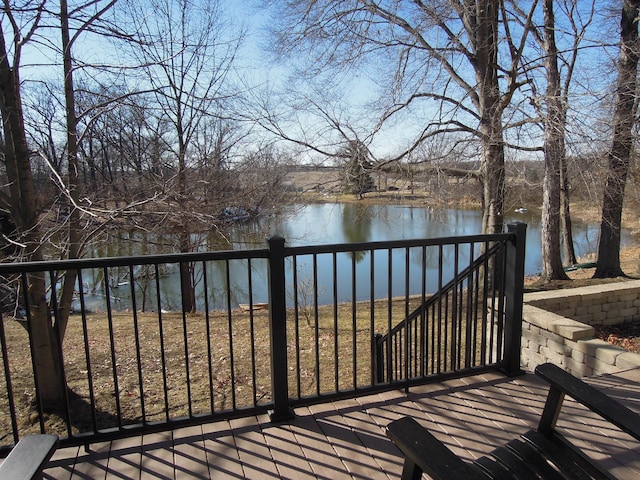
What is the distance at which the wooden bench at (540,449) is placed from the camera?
97cm

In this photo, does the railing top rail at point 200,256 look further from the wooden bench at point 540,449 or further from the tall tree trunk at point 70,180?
the tall tree trunk at point 70,180

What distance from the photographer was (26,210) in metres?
3.54

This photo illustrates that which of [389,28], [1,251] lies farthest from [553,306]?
[389,28]

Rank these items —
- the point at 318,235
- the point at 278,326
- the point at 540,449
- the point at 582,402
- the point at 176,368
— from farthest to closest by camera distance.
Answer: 1. the point at 318,235
2. the point at 176,368
3. the point at 278,326
4. the point at 540,449
5. the point at 582,402

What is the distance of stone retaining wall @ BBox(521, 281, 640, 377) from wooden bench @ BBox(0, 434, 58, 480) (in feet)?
10.6

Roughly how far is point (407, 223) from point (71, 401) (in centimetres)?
895

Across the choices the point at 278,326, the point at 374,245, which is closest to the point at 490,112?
the point at 374,245

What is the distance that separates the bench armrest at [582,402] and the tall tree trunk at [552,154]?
5722mm

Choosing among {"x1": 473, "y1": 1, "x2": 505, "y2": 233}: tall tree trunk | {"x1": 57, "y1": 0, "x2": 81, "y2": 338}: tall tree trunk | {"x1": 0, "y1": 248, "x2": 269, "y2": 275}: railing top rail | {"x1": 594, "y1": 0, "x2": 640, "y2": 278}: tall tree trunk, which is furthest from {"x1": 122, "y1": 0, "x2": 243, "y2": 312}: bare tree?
{"x1": 594, "y1": 0, "x2": 640, "y2": 278}: tall tree trunk

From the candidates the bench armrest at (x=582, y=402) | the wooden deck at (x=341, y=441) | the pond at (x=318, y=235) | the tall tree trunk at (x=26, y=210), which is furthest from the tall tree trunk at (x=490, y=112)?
the tall tree trunk at (x=26, y=210)

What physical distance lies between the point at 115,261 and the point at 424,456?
1.42 meters

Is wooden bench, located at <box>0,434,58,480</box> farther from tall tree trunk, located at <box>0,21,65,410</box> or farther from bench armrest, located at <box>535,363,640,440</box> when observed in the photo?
tall tree trunk, located at <box>0,21,65,410</box>

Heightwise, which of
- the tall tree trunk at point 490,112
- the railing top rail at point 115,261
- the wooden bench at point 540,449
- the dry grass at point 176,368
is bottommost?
the dry grass at point 176,368

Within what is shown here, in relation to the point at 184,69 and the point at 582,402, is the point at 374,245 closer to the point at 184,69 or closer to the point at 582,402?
the point at 582,402
